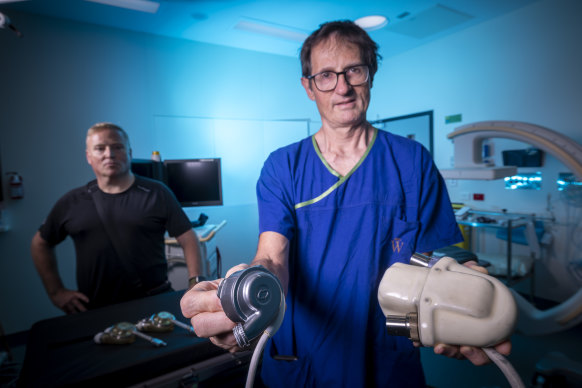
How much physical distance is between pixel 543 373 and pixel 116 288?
256 centimetres

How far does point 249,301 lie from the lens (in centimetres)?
52

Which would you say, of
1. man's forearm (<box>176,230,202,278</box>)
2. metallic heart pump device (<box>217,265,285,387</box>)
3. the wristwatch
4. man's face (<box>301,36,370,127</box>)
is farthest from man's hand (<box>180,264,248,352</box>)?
man's forearm (<box>176,230,202,278</box>)

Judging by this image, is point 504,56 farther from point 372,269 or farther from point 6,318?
point 6,318

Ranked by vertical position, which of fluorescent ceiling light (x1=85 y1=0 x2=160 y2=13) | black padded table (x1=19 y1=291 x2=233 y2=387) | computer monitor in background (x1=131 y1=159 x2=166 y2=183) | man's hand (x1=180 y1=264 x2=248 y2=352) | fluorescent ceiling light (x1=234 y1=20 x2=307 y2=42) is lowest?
black padded table (x1=19 y1=291 x2=233 y2=387)

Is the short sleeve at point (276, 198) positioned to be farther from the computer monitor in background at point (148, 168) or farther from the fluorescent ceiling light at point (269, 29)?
the fluorescent ceiling light at point (269, 29)

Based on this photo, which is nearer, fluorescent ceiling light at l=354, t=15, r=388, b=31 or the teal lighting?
the teal lighting

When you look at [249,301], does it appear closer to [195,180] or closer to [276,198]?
[276,198]

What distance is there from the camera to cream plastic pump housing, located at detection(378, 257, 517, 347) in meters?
0.54

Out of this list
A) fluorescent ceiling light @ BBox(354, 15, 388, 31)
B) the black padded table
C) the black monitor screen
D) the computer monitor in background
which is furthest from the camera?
fluorescent ceiling light @ BBox(354, 15, 388, 31)

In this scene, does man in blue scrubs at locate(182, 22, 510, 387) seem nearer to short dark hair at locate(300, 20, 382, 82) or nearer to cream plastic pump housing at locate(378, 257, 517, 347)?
short dark hair at locate(300, 20, 382, 82)

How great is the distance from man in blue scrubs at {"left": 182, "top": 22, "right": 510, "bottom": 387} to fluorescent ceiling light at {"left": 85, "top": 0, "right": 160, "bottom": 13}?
2833 millimetres

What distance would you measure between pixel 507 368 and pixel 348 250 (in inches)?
18.5

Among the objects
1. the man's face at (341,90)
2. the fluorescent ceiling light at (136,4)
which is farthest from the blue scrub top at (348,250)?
the fluorescent ceiling light at (136,4)

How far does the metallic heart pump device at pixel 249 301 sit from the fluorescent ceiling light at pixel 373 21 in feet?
12.2
